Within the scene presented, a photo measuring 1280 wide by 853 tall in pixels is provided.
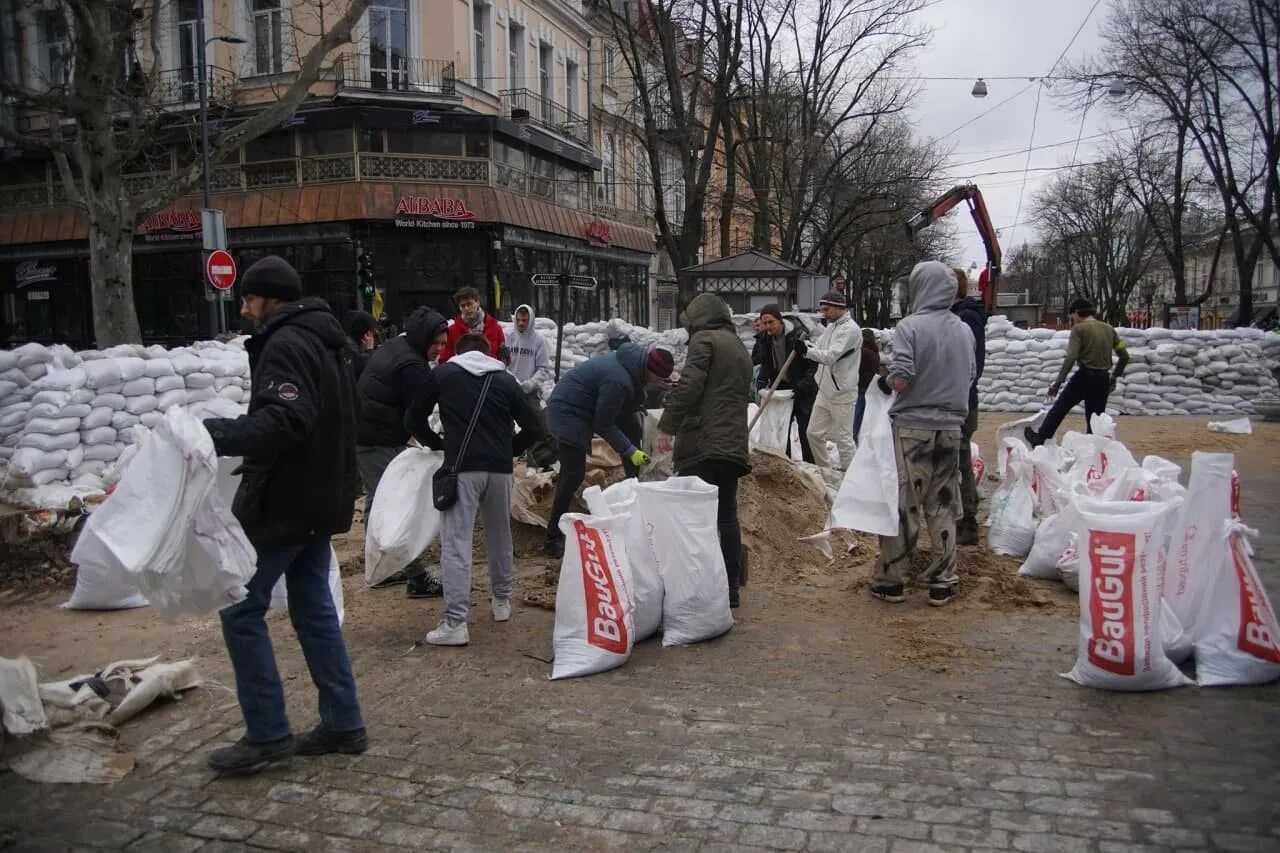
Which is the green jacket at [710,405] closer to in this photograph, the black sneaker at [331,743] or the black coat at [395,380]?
the black coat at [395,380]

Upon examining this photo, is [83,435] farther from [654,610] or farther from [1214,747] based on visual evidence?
[1214,747]

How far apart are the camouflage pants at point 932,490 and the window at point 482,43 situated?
2591cm

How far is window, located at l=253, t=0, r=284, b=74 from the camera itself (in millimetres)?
26250

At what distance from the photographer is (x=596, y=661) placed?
14.3 feet

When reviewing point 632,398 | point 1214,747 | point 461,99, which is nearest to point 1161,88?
point 461,99

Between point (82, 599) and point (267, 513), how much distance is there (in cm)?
290

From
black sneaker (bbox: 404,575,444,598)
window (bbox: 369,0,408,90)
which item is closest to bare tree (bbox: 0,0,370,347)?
black sneaker (bbox: 404,575,444,598)

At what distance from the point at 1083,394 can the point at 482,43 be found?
24.3 metres

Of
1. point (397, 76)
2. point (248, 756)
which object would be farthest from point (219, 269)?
point (248, 756)

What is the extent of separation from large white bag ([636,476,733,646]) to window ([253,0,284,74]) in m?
25.2

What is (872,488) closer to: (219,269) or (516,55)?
(219,269)

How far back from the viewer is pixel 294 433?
327 cm

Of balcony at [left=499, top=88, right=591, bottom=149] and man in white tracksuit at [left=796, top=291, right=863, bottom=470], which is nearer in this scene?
man in white tracksuit at [left=796, top=291, right=863, bottom=470]

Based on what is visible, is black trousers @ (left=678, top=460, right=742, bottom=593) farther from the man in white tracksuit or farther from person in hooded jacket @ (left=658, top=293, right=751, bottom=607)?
the man in white tracksuit
